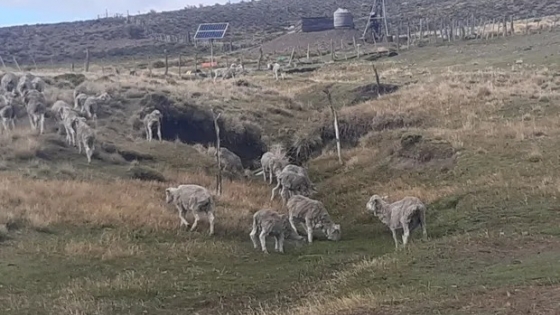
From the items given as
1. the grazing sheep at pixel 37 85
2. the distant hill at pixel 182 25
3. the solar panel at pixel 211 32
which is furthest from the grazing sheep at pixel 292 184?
the distant hill at pixel 182 25

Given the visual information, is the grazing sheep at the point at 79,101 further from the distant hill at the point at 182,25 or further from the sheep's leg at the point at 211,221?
the distant hill at the point at 182,25

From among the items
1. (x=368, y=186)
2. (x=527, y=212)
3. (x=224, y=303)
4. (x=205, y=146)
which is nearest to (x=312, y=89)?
(x=205, y=146)

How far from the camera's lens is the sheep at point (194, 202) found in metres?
25.6

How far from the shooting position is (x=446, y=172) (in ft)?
107

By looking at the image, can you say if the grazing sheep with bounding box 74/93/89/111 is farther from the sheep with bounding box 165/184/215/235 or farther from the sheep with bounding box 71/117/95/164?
the sheep with bounding box 165/184/215/235

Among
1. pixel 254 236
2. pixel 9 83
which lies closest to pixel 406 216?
pixel 254 236

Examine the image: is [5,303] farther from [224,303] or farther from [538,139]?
[538,139]

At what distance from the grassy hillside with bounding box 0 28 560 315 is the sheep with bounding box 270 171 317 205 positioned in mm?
764

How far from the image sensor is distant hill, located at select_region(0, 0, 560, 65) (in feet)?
427

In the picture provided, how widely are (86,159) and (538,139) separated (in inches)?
717

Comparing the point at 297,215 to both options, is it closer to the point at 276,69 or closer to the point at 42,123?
the point at 42,123

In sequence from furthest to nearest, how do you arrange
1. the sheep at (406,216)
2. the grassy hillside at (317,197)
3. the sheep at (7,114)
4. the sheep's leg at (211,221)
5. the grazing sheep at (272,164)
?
the grazing sheep at (272,164) < the sheep at (7,114) < the sheep's leg at (211,221) < the sheep at (406,216) < the grassy hillside at (317,197)

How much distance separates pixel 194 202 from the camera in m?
25.8

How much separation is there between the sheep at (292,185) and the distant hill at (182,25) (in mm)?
84173
